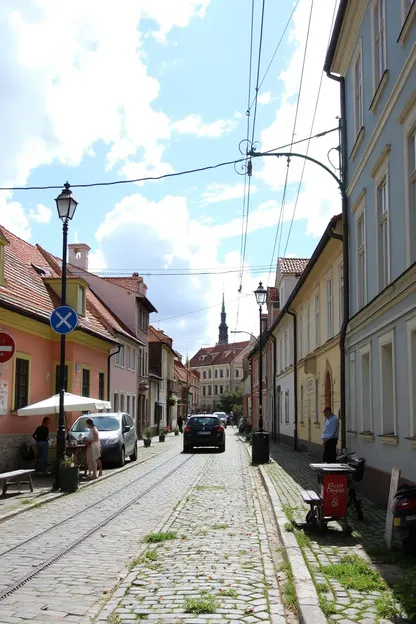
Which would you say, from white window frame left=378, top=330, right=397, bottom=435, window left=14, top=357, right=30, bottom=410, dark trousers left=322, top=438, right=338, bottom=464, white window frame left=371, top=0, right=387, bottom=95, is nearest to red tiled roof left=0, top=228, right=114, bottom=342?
window left=14, top=357, right=30, bottom=410

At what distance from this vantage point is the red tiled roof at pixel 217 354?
465 ft

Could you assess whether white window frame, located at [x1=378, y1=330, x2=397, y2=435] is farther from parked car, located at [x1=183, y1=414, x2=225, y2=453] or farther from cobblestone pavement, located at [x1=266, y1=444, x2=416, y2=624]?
parked car, located at [x1=183, y1=414, x2=225, y2=453]

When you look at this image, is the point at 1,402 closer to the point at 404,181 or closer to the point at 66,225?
the point at 66,225

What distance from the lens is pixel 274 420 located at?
3988 cm

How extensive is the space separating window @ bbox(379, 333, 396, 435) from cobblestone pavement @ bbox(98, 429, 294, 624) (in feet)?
8.40

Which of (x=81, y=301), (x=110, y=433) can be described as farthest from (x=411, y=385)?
(x=81, y=301)

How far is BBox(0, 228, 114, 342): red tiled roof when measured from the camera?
1875cm

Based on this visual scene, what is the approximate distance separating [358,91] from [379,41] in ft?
7.49

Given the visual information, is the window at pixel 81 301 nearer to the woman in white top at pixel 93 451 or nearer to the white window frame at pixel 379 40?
the woman in white top at pixel 93 451

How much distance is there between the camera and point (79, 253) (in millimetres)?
41656

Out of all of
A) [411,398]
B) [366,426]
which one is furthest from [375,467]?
[411,398]

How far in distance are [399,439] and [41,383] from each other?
43.1ft

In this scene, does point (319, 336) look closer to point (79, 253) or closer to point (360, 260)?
point (360, 260)

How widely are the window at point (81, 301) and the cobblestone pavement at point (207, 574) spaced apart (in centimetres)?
1527
